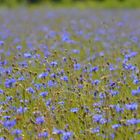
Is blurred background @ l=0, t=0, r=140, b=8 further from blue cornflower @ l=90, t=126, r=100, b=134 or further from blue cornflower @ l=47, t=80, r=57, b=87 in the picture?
blue cornflower @ l=90, t=126, r=100, b=134

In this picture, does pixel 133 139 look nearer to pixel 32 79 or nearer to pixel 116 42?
pixel 32 79

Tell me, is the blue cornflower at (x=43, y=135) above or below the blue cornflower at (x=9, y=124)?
above

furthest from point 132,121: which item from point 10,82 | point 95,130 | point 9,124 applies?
point 10,82

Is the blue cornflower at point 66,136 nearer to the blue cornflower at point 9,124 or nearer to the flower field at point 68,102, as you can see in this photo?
the flower field at point 68,102

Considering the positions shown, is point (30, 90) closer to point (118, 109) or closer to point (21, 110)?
point (21, 110)

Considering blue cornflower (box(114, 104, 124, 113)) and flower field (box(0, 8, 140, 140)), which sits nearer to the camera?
flower field (box(0, 8, 140, 140))

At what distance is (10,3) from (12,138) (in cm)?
1528

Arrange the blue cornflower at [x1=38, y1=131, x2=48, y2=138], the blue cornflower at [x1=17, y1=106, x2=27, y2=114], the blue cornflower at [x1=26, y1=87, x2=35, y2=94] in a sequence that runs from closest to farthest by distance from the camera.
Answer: the blue cornflower at [x1=38, y1=131, x2=48, y2=138] < the blue cornflower at [x1=17, y1=106, x2=27, y2=114] < the blue cornflower at [x1=26, y1=87, x2=35, y2=94]

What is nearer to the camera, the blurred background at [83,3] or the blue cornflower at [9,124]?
the blue cornflower at [9,124]

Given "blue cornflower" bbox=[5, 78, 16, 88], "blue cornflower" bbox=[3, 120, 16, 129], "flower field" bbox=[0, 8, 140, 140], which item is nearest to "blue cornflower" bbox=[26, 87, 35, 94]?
"flower field" bbox=[0, 8, 140, 140]

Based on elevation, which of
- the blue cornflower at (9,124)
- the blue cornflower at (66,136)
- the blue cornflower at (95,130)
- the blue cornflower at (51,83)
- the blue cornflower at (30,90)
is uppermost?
the blue cornflower at (66,136)

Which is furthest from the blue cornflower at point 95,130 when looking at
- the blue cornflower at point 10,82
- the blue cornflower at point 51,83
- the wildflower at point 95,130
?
the blue cornflower at point 10,82

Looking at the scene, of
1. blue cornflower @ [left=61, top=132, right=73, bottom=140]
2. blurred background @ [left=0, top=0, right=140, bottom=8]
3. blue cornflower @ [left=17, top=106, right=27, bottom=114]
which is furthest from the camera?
blurred background @ [left=0, top=0, right=140, bottom=8]

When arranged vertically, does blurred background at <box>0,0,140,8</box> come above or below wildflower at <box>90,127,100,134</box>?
below
